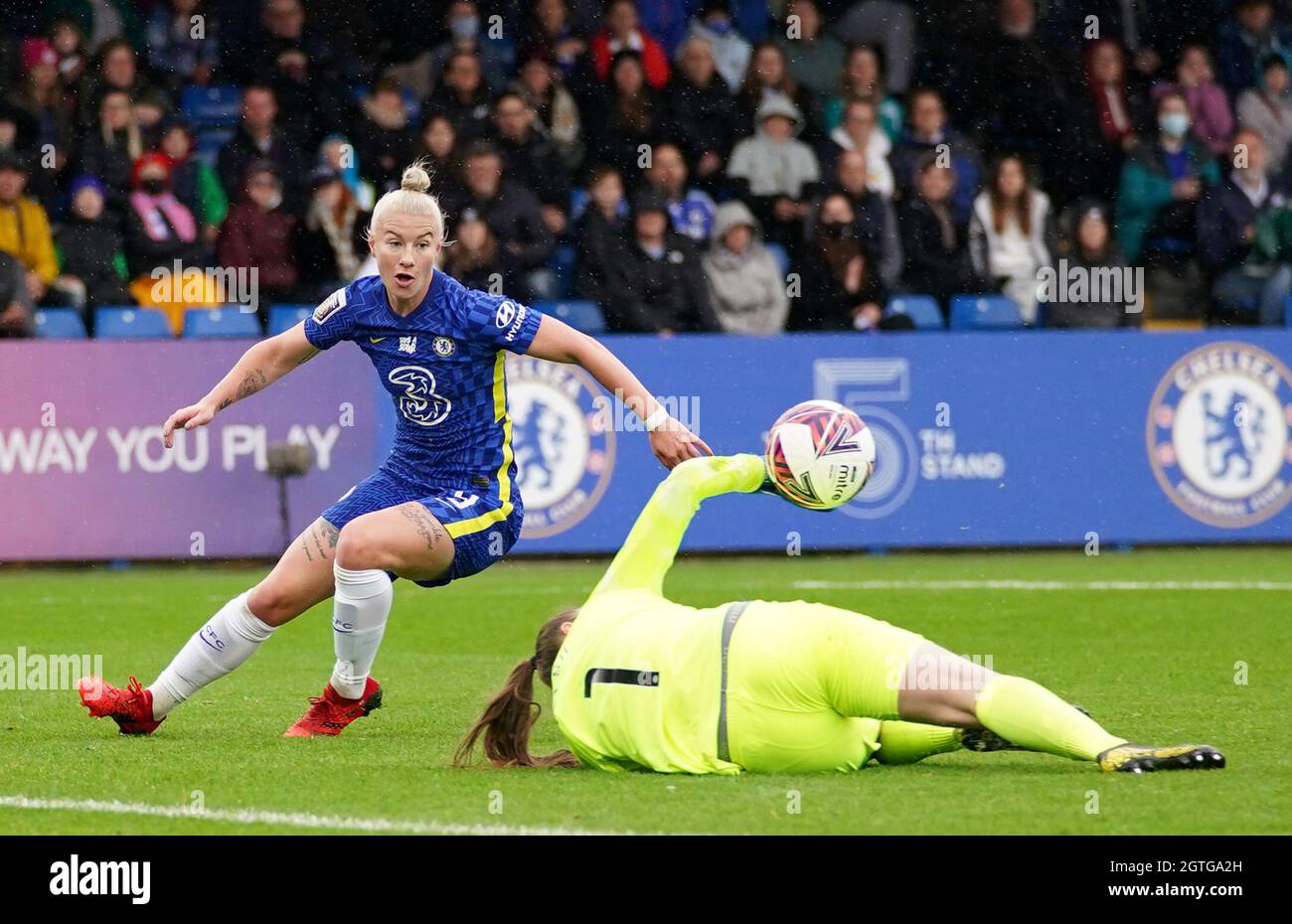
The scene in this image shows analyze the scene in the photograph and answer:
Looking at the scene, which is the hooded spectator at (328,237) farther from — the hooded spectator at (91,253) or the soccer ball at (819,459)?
the soccer ball at (819,459)

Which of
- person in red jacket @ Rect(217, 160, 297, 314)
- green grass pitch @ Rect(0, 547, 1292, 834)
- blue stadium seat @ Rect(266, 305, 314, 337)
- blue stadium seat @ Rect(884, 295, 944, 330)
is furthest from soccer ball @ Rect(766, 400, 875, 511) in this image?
person in red jacket @ Rect(217, 160, 297, 314)

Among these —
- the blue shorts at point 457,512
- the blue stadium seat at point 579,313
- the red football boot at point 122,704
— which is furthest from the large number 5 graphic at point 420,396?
the blue stadium seat at point 579,313

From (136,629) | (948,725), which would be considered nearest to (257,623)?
(948,725)

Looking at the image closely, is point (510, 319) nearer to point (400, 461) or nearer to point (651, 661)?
point (400, 461)

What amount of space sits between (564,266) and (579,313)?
0.81m

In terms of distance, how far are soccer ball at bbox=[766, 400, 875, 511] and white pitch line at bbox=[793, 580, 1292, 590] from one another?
232 inches

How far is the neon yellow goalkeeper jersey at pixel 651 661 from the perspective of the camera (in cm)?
591

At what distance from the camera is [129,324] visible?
14.0 meters

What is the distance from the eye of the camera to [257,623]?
7.33m

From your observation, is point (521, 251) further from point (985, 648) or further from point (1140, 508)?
point (985, 648)

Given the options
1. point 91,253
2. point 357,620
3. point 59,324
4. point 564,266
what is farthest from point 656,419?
point 91,253

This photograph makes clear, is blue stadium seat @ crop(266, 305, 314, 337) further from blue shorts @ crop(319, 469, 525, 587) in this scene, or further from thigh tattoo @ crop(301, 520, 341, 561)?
thigh tattoo @ crop(301, 520, 341, 561)

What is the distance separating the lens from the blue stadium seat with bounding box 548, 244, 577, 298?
15.0 metres
